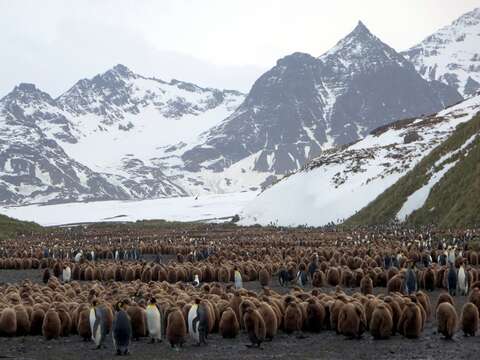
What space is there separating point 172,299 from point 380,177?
55.6 meters

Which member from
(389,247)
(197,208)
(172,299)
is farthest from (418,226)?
(197,208)

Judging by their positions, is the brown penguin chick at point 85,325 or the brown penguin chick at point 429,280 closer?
the brown penguin chick at point 85,325

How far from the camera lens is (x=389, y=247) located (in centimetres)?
3050

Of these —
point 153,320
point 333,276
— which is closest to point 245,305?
point 153,320

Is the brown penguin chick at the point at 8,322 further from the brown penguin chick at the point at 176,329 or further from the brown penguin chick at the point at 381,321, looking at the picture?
Answer: the brown penguin chick at the point at 381,321

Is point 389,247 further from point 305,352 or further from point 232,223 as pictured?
point 232,223

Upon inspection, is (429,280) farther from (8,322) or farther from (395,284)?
(8,322)

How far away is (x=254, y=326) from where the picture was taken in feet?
42.0

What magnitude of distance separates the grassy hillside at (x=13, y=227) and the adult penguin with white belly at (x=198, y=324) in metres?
51.5

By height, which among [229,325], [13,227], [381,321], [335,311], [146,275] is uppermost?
[13,227]

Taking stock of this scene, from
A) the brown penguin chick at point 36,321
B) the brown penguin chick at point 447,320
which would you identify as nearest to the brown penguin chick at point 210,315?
the brown penguin chick at point 36,321

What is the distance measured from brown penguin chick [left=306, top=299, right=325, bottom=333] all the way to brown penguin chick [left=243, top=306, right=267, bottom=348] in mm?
1277

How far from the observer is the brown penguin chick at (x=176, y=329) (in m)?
12.8

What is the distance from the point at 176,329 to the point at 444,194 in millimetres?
37577
